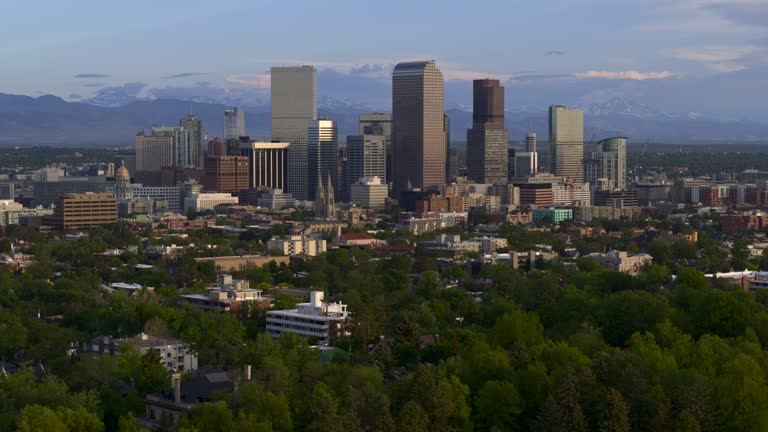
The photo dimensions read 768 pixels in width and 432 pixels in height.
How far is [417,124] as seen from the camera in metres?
169

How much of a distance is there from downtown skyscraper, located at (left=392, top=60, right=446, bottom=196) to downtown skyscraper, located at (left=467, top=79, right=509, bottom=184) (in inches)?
334

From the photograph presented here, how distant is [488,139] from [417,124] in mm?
12312

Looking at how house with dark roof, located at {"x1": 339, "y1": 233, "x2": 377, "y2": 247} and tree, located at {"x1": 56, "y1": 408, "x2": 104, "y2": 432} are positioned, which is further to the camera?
house with dark roof, located at {"x1": 339, "y1": 233, "x2": 377, "y2": 247}

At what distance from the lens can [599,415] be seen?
39.7 meters

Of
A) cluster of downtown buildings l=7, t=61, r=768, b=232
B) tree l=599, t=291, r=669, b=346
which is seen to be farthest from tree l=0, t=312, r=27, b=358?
cluster of downtown buildings l=7, t=61, r=768, b=232

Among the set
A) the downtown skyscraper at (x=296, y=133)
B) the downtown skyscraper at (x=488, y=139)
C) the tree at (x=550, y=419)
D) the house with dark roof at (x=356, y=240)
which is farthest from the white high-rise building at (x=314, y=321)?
the downtown skyscraper at (x=488, y=139)

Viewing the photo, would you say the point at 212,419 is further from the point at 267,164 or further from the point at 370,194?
the point at 267,164

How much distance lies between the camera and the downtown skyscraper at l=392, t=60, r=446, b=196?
169000 millimetres

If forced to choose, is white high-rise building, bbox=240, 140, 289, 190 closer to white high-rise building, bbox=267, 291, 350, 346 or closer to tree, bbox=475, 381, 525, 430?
white high-rise building, bbox=267, 291, 350, 346

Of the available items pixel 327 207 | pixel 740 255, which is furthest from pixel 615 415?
pixel 327 207

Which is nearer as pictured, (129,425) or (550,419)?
(129,425)

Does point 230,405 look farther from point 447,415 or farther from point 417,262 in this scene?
point 417,262

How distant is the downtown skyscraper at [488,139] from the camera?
17862cm

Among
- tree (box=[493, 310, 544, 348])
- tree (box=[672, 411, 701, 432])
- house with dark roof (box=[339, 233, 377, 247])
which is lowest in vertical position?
house with dark roof (box=[339, 233, 377, 247])
